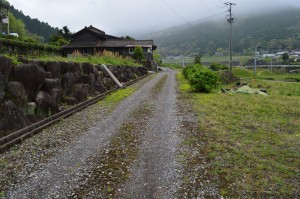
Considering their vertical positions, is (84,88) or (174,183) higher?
(84,88)

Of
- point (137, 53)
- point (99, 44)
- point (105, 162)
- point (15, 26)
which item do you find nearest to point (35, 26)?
point (15, 26)

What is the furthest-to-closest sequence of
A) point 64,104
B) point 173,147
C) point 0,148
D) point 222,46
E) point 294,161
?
point 222,46, point 64,104, point 173,147, point 0,148, point 294,161

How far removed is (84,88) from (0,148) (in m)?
6.95

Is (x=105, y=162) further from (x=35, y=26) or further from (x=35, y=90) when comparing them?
(x=35, y=26)

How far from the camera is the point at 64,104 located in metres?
10.7

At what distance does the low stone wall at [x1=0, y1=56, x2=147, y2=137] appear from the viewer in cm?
718

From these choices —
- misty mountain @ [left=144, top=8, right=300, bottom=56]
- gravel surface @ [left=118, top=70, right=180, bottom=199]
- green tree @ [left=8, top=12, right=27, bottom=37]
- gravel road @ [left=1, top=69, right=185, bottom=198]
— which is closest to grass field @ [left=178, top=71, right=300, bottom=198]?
gravel surface @ [left=118, top=70, right=180, bottom=199]

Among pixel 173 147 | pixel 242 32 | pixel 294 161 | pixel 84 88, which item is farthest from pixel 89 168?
pixel 242 32

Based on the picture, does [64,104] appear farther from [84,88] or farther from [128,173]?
[128,173]

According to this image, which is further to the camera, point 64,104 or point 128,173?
point 64,104

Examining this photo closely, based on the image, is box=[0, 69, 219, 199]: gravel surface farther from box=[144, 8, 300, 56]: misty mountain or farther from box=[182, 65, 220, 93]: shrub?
box=[144, 8, 300, 56]: misty mountain

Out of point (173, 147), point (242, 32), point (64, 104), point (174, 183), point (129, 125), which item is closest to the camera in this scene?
point (174, 183)

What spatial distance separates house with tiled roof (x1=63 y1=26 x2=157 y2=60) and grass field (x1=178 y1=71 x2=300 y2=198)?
38.8 meters

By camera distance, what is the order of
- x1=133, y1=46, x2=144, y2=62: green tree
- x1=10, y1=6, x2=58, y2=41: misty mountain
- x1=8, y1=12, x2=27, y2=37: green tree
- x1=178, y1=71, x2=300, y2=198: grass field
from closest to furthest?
x1=178, y1=71, x2=300, y2=198: grass field, x1=133, y1=46, x2=144, y2=62: green tree, x1=8, y1=12, x2=27, y2=37: green tree, x1=10, y1=6, x2=58, y2=41: misty mountain
